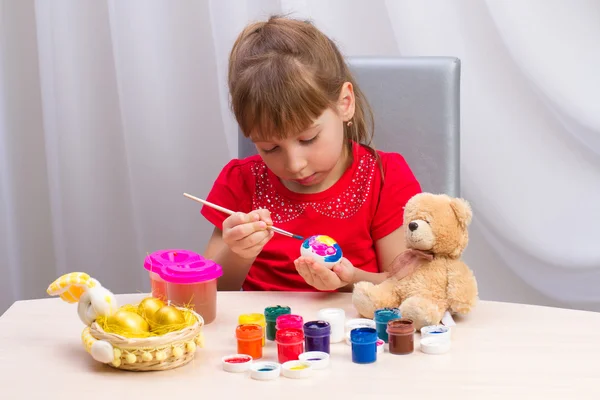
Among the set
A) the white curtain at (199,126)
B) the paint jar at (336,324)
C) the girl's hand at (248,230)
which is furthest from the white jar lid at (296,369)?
the white curtain at (199,126)

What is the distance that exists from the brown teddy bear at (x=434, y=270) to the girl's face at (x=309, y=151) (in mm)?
286

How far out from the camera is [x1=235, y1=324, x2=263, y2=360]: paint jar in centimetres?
100

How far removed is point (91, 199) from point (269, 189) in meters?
0.63

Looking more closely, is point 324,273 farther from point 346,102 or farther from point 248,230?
point 346,102

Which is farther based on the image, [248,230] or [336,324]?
[248,230]

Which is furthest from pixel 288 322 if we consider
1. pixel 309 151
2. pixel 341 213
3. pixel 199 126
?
pixel 199 126

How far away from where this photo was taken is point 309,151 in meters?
1.36

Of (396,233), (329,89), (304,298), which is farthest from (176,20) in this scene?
(304,298)

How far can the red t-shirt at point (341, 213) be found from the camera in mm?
1531

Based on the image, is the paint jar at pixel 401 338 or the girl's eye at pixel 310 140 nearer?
the paint jar at pixel 401 338

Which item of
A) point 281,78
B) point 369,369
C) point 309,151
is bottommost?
point 369,369

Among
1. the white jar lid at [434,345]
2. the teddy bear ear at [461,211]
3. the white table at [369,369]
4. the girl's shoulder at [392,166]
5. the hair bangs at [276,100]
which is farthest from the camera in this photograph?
the girl's shoulder at [392,166]

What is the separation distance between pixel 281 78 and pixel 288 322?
47cm

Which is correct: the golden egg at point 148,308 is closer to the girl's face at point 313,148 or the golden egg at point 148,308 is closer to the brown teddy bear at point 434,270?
the brown teddy bear at point 434,270
